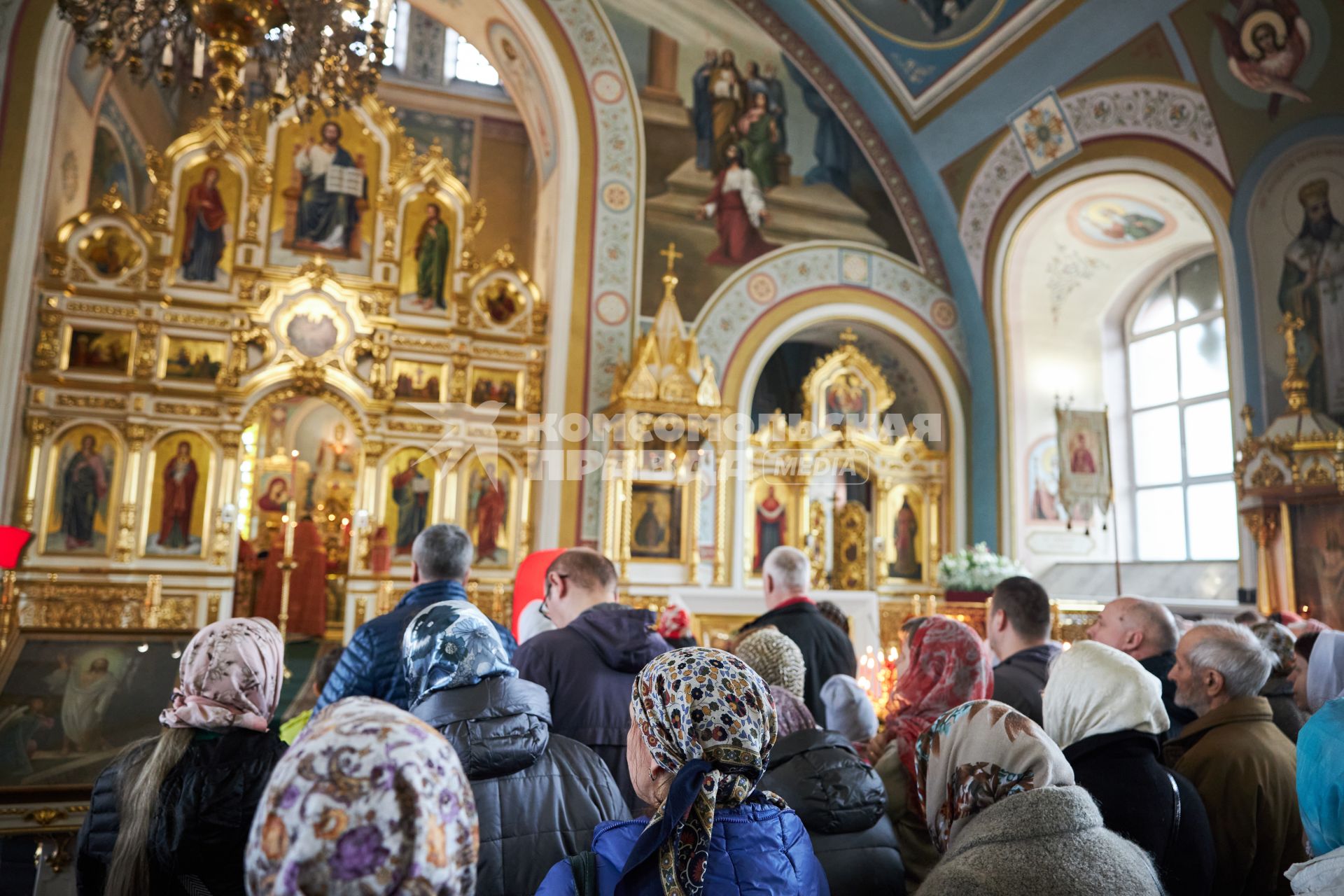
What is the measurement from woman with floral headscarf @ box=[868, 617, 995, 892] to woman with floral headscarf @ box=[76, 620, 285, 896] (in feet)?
5.58

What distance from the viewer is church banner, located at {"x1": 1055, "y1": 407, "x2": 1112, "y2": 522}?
1162 centimetres

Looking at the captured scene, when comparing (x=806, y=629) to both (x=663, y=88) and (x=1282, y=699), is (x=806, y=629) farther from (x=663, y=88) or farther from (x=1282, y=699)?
(x=663, y=88)

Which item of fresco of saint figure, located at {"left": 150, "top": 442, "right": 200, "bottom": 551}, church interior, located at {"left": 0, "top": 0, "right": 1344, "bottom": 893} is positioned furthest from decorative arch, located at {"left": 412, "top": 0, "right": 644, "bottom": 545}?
fresco of saint figure, located at {"left": 150, "top": 442, "right": 200, "bottom": 551}

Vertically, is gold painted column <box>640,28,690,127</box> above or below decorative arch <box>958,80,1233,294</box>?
above

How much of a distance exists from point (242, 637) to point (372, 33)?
21.7 ft

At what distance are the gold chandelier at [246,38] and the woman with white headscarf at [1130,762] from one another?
21.7 ft

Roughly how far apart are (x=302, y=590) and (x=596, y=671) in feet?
39.3

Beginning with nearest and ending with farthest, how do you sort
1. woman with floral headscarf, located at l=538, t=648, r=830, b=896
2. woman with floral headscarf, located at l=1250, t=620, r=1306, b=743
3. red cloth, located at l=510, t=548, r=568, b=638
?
woman with floral headscarf, located at l=538, t=648, r=830, b=896
woman with floral headscarf, located at l=1250, t=620, r=1306, b=743
red cloth, located at l=510, t=548, r=568, b=638

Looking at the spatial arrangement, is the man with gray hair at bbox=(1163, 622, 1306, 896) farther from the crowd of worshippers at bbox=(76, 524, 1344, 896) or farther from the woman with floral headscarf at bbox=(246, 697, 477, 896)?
the woman with floral headscarf at bbox=(246, 697, 477, 896)

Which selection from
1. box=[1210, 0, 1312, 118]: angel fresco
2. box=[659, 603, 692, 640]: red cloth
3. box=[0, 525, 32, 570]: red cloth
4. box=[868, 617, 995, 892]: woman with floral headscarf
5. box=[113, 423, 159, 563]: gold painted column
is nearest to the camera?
box=[868, 617, 995, 892]: woman with floral headscarf

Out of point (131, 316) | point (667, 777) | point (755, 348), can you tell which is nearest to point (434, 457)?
point (131, 316)

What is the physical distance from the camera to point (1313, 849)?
1951 millimetres

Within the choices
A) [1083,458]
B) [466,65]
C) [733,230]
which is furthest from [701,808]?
[466,65]

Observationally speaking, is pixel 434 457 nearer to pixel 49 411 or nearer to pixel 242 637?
pixel 49 411
